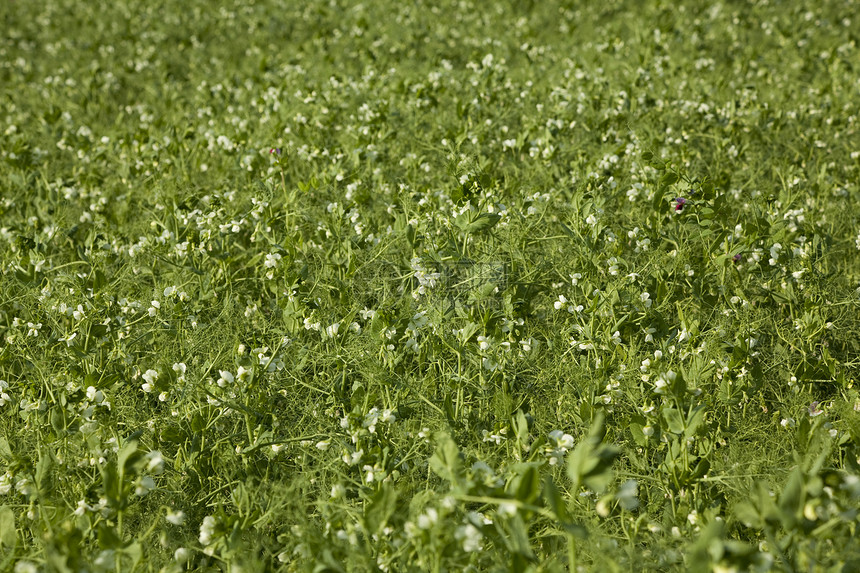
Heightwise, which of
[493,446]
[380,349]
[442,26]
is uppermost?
[442,26]

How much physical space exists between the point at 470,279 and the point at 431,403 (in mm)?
796

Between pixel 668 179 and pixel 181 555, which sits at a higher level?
pixel 668 179

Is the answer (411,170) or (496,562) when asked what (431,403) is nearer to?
(496,562)

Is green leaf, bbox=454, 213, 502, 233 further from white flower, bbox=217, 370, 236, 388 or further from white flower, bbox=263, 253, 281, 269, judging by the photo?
white flower, bbox=217, 370, 236, 388

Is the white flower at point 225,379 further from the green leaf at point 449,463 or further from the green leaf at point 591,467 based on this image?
the green leaf at point 591,467

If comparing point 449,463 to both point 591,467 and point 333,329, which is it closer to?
point 591,467

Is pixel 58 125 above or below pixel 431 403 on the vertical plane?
above

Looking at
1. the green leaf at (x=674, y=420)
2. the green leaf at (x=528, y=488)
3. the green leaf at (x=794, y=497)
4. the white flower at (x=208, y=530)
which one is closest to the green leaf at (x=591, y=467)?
the green leaf at (x=528, y=488)

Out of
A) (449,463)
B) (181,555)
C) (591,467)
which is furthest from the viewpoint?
(181,555)

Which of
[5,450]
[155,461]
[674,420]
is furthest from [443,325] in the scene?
[5,450]

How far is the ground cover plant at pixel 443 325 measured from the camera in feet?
6.77

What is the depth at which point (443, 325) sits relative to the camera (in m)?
2.99

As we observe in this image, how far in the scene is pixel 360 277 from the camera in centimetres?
345

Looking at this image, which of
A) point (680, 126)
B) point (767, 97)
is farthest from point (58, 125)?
point (767, 97)
